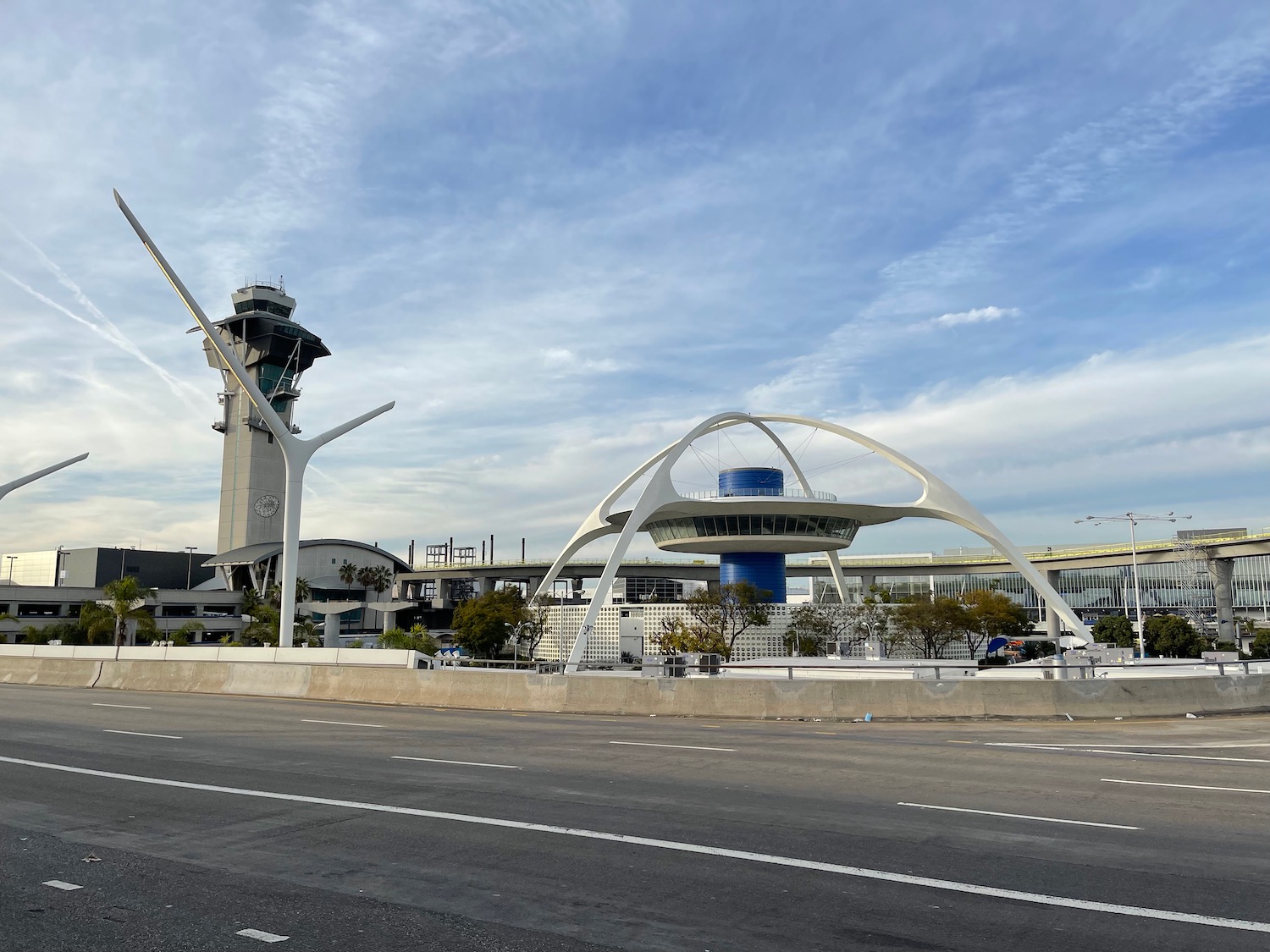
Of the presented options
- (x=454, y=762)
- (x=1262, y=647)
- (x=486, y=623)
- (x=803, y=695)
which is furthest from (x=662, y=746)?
(x=1262, y=647)

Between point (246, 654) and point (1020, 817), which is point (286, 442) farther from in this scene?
point (1020, 817)

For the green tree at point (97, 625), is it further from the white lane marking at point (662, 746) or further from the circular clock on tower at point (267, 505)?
the white lane marking at point (662, 746)

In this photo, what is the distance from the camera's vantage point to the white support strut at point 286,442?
123ft

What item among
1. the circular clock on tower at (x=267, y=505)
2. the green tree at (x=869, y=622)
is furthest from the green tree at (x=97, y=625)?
the green tree at (x=869, y=622)

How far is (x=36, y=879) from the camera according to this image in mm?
7812

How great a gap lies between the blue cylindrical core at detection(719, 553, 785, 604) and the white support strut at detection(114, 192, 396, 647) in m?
46.3

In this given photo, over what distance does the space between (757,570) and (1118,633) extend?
3078 cm

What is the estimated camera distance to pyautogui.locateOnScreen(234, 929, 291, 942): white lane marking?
6.32 metres

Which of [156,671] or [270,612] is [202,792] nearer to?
[156,671]

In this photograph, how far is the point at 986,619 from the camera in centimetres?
8275

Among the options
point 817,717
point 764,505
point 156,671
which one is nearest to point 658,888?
point 817,717

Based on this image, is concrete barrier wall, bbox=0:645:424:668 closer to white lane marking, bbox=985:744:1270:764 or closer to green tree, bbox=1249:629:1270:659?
white lane marking, bbox=985:744:1270:764

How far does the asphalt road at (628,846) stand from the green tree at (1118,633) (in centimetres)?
6949

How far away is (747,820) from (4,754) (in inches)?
501
